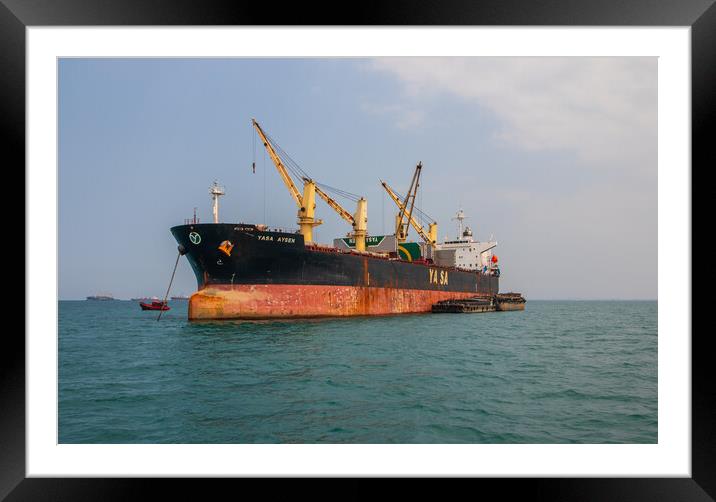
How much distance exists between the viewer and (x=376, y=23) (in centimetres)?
365

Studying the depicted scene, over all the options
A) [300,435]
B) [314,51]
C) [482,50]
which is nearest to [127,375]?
[300,435]

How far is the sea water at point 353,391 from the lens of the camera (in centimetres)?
627

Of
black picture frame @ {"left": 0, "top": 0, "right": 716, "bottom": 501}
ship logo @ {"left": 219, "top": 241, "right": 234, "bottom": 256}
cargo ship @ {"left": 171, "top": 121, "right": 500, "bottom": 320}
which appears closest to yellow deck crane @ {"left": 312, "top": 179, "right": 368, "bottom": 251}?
cargo ship @ {"left": 171, "top": 121, "right": 500, "bottom": 320}

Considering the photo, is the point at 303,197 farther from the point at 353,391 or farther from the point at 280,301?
the point at 353,391

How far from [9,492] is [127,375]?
748 cm

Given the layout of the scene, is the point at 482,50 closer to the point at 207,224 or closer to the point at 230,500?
the point at 230,500

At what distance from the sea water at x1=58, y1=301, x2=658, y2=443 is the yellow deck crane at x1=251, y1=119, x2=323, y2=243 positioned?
388 inches

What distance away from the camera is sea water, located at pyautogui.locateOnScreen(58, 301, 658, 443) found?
627cm

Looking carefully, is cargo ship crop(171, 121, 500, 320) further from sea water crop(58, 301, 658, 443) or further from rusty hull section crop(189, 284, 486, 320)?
sea water crop(58, 301, 658, 443)

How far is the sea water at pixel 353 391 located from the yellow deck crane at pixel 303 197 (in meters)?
9.86

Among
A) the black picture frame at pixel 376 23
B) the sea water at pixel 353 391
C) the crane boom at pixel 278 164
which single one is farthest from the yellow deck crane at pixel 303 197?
the black picture frame at pixel 376 23

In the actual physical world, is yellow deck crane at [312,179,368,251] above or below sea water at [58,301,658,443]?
above

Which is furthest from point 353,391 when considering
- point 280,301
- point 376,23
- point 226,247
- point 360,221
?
point 360,221

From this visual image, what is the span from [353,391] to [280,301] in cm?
1239
